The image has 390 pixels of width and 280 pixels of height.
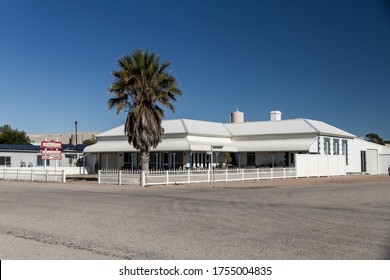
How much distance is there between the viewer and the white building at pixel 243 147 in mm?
39719

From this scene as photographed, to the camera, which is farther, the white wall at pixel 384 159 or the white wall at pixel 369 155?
the white wall at pixel 384 159

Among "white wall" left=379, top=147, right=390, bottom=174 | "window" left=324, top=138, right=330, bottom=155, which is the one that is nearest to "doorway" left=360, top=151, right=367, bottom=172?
"white wall" left=379, top=147, right=390, bottom=174

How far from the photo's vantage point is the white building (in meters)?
39.7

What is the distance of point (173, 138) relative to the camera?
40750 mm

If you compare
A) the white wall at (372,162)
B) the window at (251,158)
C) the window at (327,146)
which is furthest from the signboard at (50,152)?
the white wall at (372,162)

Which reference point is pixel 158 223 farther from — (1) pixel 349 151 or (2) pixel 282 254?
(1) pixel 349 151

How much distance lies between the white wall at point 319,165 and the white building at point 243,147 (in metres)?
0.59

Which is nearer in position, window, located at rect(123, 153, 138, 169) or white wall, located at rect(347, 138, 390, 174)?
window, located at rect(123, 153, 138, 169)

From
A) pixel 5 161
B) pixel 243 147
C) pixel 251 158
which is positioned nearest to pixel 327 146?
pixel 251 158

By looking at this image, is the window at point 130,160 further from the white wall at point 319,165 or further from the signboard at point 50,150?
the white wall at point 319,165

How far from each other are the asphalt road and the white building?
2429 cm

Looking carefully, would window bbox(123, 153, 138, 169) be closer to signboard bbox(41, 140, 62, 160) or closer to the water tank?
signboard bbox(41, 140, 62, 160)

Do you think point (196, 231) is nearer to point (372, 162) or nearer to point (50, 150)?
point (50, 150)
